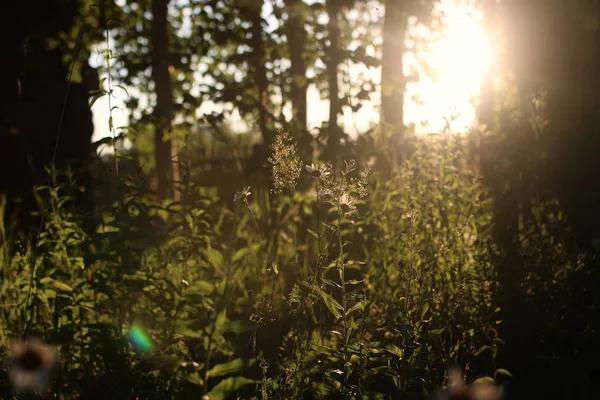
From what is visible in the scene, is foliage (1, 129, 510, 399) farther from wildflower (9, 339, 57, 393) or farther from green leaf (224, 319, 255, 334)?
wildflower (9, 339, 57, 393)

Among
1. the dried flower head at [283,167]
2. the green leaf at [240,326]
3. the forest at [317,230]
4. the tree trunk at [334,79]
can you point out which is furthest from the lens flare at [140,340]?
the tree trunk at [334,79]

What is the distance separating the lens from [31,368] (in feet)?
5.58

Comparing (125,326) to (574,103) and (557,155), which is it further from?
(574,103)

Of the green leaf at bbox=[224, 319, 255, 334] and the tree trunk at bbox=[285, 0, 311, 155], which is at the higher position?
the tree trunk at bbox=[285, 0, 311, 155]

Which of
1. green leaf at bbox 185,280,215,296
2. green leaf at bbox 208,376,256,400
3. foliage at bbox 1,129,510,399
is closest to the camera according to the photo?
green leaf at bbox 208,376,256,400

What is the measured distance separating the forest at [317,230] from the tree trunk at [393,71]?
0.14 ft

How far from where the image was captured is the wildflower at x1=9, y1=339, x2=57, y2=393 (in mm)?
1663

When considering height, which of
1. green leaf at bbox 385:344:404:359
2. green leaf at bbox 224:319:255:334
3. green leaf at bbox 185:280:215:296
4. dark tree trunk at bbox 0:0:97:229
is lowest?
green leaf at bbox 385:344:404:359

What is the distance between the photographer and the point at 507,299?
2.64m

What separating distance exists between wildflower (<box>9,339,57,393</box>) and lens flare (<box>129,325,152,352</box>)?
286mm

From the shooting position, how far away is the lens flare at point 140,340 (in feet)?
6.45

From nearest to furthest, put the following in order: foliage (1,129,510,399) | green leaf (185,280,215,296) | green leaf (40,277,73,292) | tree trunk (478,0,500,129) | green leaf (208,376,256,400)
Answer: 1. green leaf (208,376,256,400)
2. foliage (1,129,510,399)
3. green leaf (185,280,215,296)
4. green leaf (40,277,73,292)
5. tree trunk (478,0,500,129)

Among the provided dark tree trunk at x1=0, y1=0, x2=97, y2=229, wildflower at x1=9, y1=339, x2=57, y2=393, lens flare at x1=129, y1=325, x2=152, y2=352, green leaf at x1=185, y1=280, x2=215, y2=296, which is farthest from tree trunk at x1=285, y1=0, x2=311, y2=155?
wildflower at x1=9, y1=339, x2=57, y2=393

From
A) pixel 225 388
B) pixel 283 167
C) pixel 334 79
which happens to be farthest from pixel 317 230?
pixel 334 79
